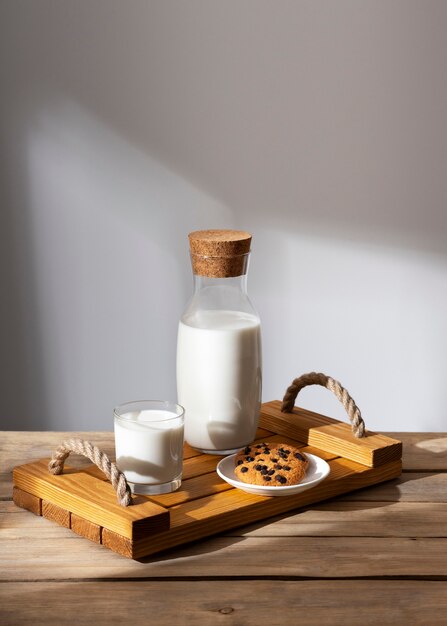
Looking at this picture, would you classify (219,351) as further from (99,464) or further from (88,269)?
(88,269)

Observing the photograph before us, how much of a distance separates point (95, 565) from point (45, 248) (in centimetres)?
184

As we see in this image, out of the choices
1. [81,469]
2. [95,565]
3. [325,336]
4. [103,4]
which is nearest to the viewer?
[95,565]

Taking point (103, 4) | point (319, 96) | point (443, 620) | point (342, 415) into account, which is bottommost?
point (342, 415)

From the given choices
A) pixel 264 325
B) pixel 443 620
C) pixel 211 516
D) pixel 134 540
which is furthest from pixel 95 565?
pixel 264 325

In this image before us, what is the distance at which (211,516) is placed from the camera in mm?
1082

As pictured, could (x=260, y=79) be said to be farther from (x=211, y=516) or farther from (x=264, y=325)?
(x=211, y=516)

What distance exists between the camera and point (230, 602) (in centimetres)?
93

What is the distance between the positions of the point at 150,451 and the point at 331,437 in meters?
0.33

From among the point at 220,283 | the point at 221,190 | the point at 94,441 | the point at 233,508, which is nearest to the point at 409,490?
the point at 233,508

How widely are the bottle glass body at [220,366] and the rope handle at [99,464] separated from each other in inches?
8.8

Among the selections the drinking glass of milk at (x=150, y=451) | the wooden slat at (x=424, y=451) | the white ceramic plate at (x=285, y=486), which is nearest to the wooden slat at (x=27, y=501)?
the drinking glass of milk at (x=150, y=451)

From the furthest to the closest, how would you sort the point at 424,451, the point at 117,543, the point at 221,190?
1. the point at 221,190
2. the point at 424,451
3. the point at 117,543

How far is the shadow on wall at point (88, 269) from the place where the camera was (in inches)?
106

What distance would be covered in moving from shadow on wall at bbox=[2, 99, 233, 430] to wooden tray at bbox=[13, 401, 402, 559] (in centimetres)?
142
